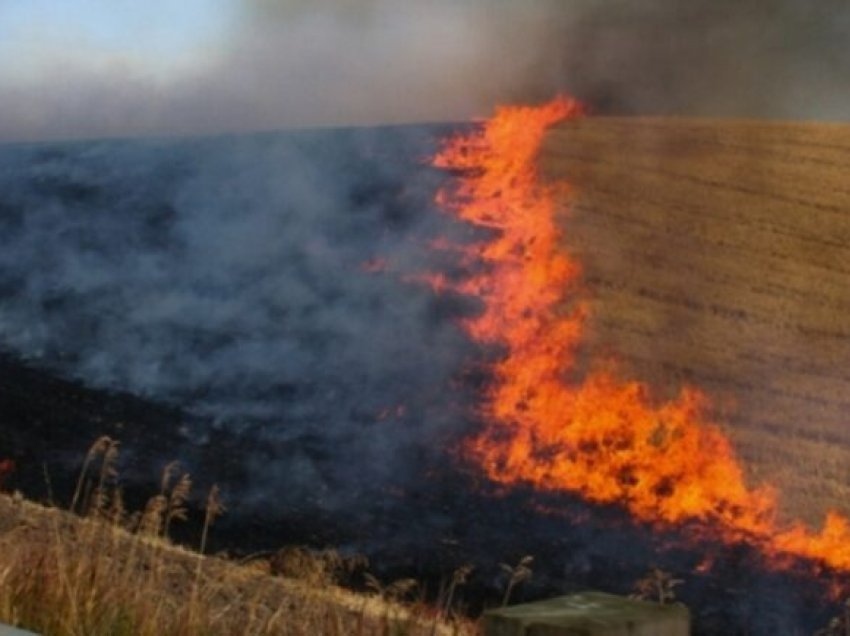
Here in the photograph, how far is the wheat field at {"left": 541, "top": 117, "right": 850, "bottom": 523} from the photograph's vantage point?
8.64m

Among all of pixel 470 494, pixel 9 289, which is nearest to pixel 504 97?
pixel 470 494

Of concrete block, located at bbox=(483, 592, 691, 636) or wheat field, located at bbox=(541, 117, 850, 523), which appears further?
wheat field, located at bbox=(541, 117, 850, 523)

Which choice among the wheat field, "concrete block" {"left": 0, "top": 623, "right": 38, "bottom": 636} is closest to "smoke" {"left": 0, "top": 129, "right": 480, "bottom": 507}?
the wheat field

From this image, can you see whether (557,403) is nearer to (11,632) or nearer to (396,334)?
(396,334)

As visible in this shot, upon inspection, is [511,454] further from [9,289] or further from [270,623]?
[9,289]

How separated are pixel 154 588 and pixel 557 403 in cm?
435

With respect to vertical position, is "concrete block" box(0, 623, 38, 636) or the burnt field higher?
the burnt field

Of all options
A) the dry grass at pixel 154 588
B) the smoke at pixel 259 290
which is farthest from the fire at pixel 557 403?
the dry grass at pixel 154 588

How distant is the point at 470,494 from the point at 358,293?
8.99 ft

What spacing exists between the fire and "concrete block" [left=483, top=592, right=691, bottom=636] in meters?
5.10

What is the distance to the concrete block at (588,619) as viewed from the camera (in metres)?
2.64

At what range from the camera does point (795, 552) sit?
7805 millimetres

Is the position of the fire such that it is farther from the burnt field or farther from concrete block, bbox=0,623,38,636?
concrete block, bbox=0,623,38,636

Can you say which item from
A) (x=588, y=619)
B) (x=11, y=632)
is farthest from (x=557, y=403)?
(x=588, y=619)
